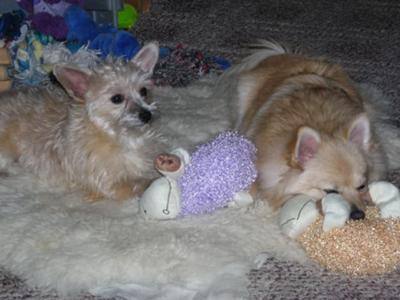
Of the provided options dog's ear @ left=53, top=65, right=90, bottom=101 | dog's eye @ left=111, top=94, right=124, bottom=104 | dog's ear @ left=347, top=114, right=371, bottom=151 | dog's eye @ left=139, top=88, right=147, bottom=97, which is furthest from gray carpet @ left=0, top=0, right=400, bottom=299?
dog's ear @ left=53, top=65, right=90, bottom=101

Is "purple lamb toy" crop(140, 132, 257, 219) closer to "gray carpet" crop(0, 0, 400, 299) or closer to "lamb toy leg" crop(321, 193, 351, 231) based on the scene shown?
"lamb toy leg" crop(321, 193, 351, 231)

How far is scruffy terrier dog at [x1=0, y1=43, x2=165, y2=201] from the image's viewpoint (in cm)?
280

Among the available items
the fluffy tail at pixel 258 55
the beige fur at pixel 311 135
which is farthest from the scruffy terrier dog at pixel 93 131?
the fluffy tail at pixel 258 55

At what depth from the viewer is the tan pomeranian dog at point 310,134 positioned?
8.26ft

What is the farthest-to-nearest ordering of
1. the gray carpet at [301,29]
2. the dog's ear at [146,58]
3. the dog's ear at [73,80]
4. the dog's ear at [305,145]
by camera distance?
the gray carpet at [301,29] < the dog's ear at [146,58] < the dog's ear at [73,80] < the dog's ear at [305,145]

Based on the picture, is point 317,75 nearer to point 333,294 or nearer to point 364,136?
point 364,136

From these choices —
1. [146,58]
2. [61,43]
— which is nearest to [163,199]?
[146,58]

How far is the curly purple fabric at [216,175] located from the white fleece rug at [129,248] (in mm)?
93

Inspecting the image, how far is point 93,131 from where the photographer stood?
2865mm

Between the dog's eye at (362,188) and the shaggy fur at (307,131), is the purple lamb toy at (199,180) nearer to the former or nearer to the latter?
the shaggy fur at (307,131)

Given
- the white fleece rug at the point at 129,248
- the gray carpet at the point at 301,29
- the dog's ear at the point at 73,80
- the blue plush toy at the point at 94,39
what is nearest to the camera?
the white fleece rug at the point at 129,248

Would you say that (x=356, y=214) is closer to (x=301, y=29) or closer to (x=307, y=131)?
(x=307, y=131)

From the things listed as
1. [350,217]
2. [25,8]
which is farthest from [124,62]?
[25,8]

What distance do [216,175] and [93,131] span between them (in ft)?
2.02
